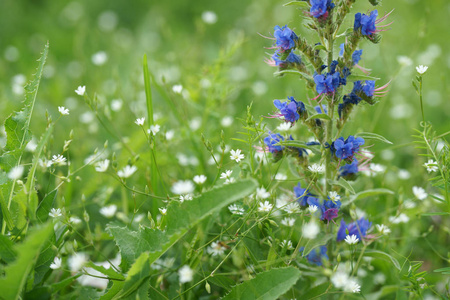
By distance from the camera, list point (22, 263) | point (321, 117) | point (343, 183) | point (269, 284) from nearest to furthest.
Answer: point (22, 263)
point (269, 284)
point (321, 117)
point (343, 183)

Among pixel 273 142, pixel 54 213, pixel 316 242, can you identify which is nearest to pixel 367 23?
pixel 273 142

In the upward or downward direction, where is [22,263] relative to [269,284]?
upward

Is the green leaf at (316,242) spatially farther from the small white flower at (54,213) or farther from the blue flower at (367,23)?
the small white flower at (54,213)

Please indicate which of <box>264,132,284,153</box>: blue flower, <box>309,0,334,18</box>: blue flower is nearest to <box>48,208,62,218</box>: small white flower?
<box>264,132,284,153</box>: blue flower

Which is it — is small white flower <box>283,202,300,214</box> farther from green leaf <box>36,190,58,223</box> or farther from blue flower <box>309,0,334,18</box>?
green leaf <box>36,190,58,223</box>

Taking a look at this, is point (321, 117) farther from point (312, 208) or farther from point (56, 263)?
point (56, 263)

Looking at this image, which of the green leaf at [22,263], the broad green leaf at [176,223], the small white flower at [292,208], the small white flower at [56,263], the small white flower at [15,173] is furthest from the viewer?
the small white flower at [292,208]

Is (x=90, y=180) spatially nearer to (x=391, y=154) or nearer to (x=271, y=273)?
(x=271, y=273)

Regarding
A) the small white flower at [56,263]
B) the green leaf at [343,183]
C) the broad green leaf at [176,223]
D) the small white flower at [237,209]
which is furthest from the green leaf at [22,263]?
the green leaf at [343,183]
